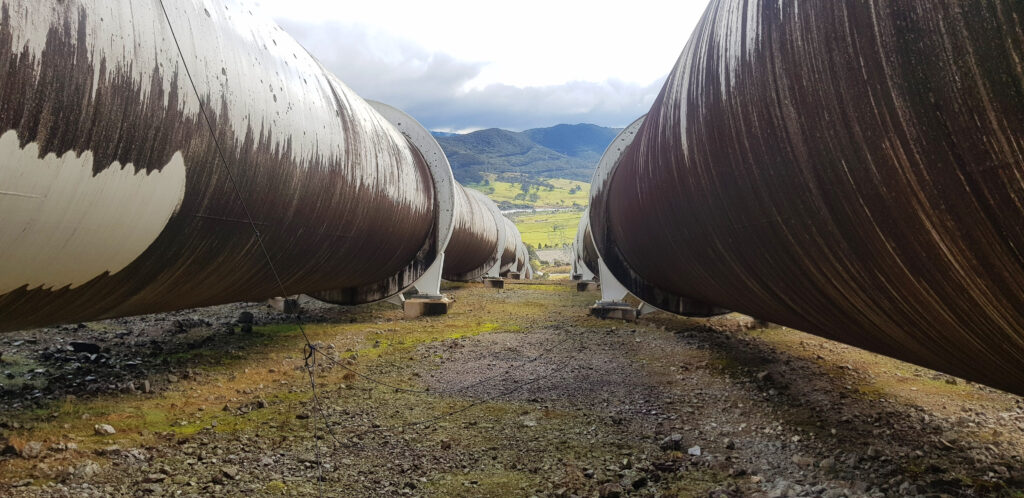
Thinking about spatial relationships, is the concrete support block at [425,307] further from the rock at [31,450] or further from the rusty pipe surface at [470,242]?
the rock at [31,450]

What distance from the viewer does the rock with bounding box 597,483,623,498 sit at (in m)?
2.88

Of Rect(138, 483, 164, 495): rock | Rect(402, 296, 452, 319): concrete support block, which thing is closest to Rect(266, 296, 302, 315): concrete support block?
Rect(402, 296, 452, 319): concrete support block

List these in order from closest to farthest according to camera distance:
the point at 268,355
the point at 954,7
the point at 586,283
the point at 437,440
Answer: the point at 954,7
the point at 437,440
the point at 268,355
the point at 586,283

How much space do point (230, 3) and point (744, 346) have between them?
6.22m

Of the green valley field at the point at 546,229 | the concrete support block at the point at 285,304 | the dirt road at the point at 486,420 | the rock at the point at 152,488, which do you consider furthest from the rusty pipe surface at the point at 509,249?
the green valley field at the point at 546,229

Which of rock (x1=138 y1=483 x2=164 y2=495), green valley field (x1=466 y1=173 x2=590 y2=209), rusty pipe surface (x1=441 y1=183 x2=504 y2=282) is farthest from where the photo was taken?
green valley field (x1=466 y1=173 x2=590 y2=209)

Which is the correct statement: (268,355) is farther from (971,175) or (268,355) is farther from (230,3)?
(971,175)

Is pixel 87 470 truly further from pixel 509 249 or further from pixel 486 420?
pixel 509 249

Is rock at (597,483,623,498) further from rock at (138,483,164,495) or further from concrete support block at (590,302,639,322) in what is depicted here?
concrete support block at (590,302,639,322)

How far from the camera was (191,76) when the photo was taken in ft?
9.62

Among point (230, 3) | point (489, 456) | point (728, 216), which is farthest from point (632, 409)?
point (230, 3)

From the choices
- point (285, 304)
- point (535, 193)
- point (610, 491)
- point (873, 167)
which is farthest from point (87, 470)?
point (535, 193)

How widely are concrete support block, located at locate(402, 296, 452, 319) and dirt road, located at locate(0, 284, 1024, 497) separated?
2618 mm

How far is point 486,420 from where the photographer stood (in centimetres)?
414
